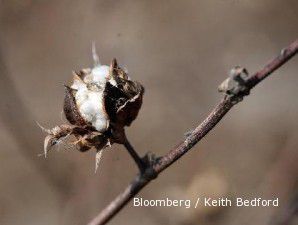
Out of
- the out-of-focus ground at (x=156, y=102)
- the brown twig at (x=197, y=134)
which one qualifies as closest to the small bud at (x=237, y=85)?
the brown twig at (x=197, y=134)

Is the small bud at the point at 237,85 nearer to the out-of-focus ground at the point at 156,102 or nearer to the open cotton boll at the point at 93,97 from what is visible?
the open cotton boll at the point at 93,97

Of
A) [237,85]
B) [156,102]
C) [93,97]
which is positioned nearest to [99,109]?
[93,97]

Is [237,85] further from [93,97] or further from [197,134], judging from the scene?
[93,97]

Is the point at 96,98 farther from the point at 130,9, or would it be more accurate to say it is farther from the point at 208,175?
the point at 130,9

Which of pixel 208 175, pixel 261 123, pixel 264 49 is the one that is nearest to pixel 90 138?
pixel 208 175

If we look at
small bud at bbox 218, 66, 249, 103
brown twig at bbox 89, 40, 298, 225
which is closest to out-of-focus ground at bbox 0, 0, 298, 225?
brown twig at bbox 89, 40, 298, 225

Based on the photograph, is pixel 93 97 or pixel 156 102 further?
pixel 156 102
